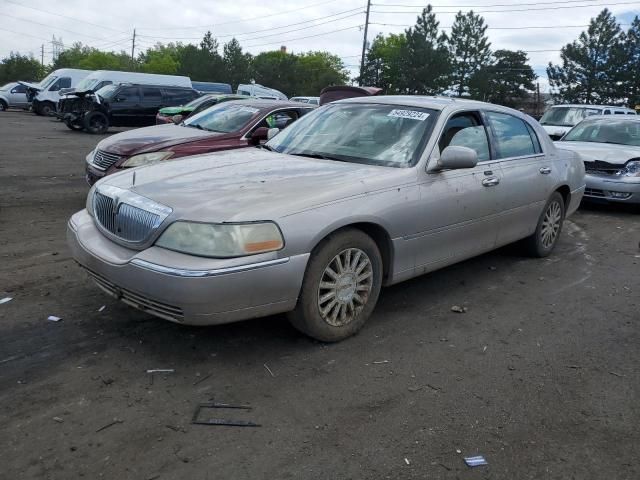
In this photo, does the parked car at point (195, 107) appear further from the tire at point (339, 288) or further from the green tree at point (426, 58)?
the green tree at point (426, 58)

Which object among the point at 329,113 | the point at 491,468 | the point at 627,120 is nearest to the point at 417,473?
the point at 491,468

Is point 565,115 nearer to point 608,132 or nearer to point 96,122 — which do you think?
point 608,132

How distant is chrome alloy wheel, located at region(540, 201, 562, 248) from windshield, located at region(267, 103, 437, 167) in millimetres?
2102

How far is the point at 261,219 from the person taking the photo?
10.9 feet

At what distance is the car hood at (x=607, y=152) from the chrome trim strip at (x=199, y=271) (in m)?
7.17

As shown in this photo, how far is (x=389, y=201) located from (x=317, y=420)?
159cm

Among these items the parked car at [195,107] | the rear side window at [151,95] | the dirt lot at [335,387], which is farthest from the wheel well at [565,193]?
A: the rear side window at [151,95]

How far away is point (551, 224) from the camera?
6.14 m

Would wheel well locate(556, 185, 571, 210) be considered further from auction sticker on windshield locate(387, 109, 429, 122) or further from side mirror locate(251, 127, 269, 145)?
side mirror locate(251, 127, 269, 145)

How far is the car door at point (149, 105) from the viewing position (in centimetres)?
2053

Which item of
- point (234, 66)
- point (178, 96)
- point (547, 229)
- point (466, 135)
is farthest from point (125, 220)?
point (234, 66)

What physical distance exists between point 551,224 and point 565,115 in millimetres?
11324

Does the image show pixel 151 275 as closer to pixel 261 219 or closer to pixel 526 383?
pixel 261 219

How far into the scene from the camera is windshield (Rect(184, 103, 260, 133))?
8367 mm
